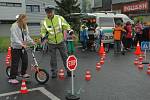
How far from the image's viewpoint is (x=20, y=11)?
60.1m

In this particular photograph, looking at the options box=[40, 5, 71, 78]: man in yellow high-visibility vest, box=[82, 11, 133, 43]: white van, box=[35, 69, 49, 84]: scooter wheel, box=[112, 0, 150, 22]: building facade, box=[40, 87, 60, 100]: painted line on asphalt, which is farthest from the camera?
box=[112, 0, 150, 22]: building facade

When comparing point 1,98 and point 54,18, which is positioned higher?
point 54,18

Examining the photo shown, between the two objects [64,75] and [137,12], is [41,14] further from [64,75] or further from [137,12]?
[64,75]

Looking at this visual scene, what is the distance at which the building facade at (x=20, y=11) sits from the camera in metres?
58.6

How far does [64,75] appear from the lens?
Answer: 34.7 feet

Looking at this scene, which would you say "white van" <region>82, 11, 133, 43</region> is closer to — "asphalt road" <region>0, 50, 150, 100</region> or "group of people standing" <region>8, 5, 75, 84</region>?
"asphalt road" <region>0, 50, 150, 100</region>

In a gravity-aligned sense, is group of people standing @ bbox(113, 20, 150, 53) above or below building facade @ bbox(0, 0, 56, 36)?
below

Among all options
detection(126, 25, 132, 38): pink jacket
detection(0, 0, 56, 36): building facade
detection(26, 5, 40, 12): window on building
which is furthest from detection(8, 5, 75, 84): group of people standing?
detection(26, 5, 40, 12): window on building

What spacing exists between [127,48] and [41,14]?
45389mm

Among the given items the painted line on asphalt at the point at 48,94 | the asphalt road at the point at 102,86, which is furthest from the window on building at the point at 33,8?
the painted line on asphalt at the point at 48,94

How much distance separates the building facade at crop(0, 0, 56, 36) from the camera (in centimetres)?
5862

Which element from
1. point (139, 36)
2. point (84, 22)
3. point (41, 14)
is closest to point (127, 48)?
point (139, 36)

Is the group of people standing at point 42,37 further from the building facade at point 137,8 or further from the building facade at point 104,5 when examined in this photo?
the building facade at point 104,5

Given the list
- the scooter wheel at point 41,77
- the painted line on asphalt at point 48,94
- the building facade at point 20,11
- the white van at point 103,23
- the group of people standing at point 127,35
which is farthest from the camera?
the building facade at point 20,11
